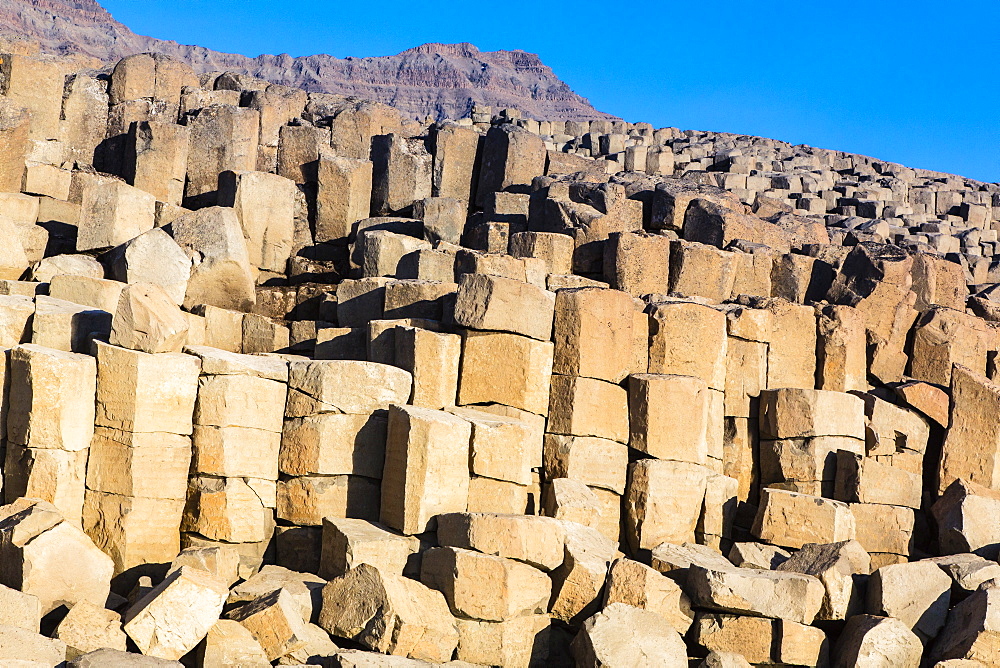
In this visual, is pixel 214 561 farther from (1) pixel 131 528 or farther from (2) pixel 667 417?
(2) pixel 667 417

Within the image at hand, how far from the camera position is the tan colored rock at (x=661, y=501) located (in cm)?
918

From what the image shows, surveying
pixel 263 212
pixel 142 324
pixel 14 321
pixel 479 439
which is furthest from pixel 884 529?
pixel 263 212

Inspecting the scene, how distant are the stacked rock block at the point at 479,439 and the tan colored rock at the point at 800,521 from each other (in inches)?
1.1

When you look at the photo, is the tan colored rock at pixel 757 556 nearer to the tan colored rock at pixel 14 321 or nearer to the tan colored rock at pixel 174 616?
the tan colored rock at pixel 174 616

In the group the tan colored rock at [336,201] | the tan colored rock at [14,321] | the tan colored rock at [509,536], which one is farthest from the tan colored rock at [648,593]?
the tan colored rock at [336,201]

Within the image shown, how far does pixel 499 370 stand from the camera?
9047 millimetres

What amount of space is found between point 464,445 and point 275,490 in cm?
165

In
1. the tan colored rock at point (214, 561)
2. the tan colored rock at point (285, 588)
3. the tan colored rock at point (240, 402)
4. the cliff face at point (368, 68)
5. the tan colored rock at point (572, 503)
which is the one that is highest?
the cliff face at point (368, 68)

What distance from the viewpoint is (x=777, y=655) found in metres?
7.62

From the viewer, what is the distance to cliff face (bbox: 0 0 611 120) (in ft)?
212

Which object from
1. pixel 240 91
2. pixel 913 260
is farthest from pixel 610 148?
pixel 913 260

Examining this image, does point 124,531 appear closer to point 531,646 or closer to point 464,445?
point 464,445

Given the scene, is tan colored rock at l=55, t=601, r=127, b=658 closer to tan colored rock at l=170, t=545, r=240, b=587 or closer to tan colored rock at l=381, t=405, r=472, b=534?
tan colored rock at l=170, t=545, r=240, b=587

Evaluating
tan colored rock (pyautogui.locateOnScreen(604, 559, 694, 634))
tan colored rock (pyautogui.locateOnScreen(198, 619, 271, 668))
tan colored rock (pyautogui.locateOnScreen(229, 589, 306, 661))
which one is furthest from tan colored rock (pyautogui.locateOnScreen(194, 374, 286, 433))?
tan colored rock (pyautogui.locateOnScreen(604, 559, 694, 634))
